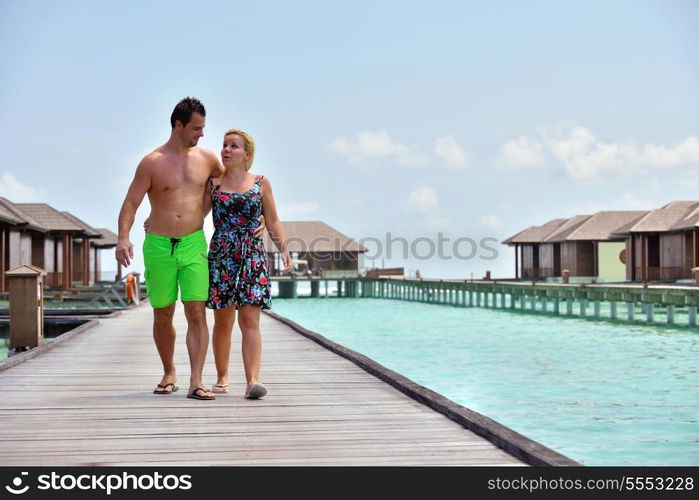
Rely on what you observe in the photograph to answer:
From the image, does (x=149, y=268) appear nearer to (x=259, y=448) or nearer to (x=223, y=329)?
(x=223, y=329)

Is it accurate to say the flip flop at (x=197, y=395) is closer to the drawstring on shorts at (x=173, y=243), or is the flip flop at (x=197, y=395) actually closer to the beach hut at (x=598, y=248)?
the drawstring on shorts at (x=173, y=243)

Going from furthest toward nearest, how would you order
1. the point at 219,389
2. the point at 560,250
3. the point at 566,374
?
the point at 560,250 → the point at 566,374 → the point at 219,389

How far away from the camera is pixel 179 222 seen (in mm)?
5645

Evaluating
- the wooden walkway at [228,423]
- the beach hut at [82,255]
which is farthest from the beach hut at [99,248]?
the wooden walkway at [228,423]

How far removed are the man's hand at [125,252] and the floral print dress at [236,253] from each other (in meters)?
0.51

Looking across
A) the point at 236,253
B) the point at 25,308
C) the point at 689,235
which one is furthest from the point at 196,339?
the point at 689,235

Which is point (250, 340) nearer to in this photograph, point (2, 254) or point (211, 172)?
point (211, 172)

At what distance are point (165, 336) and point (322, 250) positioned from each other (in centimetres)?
5743

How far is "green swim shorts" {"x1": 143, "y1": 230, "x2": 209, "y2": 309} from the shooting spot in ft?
18.4

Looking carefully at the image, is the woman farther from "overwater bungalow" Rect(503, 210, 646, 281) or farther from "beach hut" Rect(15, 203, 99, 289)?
"overwater bungalow" Rect(503, 210, 646, 281)

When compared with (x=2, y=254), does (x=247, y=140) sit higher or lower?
higher

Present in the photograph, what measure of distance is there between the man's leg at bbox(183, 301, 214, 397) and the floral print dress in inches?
3.9

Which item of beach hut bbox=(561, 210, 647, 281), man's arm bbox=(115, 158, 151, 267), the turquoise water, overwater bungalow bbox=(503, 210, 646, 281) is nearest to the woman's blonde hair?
man's arm bbox=(115, 158, 151, 267)

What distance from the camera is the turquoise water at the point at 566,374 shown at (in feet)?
33.1
